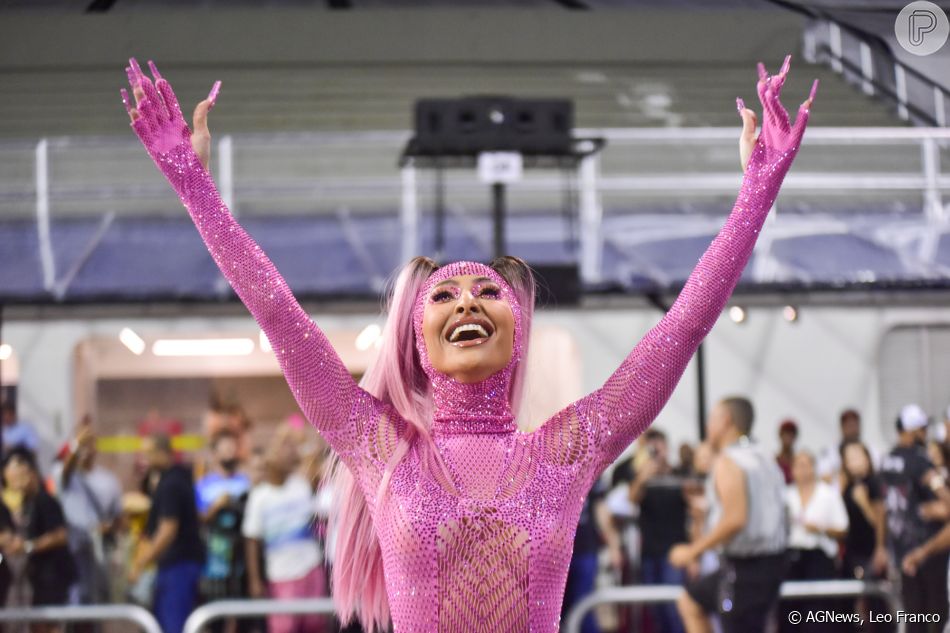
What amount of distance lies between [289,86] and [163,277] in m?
3.68

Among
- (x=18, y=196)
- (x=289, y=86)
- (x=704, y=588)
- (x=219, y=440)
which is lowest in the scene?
(x=704, y=588)

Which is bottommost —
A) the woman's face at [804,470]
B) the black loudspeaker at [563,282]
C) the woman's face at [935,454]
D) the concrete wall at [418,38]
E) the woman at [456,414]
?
the woman's face at [804,470]

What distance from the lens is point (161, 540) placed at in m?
5.11

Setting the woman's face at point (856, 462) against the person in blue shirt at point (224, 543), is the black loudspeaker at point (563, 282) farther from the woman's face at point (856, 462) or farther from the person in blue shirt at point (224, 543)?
the person in blue shirt at point (224, 543)

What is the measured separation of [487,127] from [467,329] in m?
3.79

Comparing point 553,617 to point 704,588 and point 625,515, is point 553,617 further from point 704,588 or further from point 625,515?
point 625,515

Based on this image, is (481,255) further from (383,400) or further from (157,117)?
(157,117)

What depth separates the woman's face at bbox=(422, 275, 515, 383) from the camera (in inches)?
69.5

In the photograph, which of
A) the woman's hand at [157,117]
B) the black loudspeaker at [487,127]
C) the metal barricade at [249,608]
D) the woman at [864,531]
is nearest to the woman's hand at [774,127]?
the woman's hand at [157,117]

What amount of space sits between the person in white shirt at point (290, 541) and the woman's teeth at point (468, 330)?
3.40 metres

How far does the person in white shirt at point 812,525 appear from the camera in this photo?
5445 mm

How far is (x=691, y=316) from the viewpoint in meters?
1.76

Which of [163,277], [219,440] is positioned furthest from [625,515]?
[163,277]

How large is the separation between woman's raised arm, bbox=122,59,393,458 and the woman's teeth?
0.49ft
